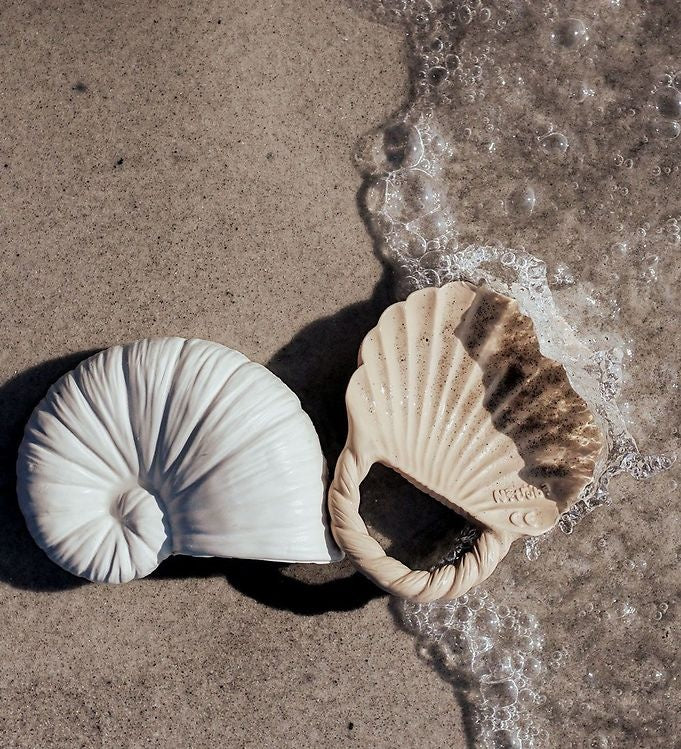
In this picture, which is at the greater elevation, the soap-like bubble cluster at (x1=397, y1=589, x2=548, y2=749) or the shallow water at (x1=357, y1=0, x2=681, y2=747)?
the shallow water at (x1=357, y1=0, x2=681, y2=747)

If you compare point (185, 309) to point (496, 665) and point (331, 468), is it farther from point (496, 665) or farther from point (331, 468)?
point (496, 665)

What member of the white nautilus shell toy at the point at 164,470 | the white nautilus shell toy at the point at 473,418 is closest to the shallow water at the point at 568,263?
the white nautilus shell toy at the point at 473,418

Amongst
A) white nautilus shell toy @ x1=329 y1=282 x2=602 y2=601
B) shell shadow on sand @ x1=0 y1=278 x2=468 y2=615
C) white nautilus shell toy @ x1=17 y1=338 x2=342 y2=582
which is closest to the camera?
white nautilus shell toy @ x1=17 y1=338 x2=342 y2=582

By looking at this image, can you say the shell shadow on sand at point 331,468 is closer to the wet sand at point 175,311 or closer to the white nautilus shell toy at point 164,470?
the wet sand at point 175,311

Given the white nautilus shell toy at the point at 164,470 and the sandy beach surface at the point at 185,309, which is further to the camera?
the sandy beach surface at the point at 185,309

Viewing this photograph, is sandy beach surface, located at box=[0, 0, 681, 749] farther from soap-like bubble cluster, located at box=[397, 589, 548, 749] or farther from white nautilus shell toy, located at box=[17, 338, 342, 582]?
white nautilus shell toy, located at box=[17, 338, 342, 582]

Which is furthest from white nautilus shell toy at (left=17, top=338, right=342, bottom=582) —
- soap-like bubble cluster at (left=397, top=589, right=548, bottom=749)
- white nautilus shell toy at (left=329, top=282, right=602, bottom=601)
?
soap-like bubble cluster at (left=397, top=589, right=548, bottom=749)
